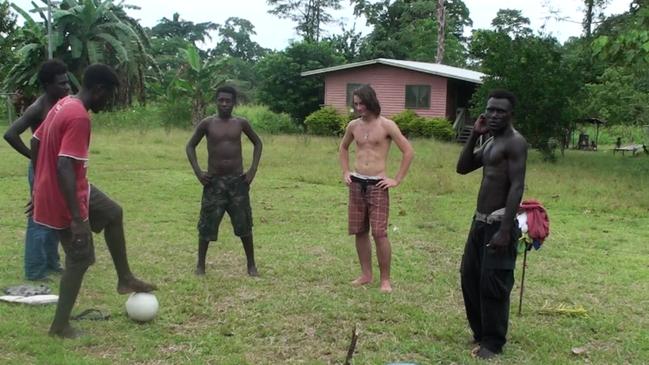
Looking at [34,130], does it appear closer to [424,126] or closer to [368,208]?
[368,208]

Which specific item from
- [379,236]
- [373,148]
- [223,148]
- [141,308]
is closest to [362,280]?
[379,236]

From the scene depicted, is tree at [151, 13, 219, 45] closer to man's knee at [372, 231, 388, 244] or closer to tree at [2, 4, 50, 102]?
tree at [2, 4, 50, 102]

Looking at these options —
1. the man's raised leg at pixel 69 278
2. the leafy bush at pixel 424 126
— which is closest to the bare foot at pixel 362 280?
the man's raised leg at pixel 69 278

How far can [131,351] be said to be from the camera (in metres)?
4.15

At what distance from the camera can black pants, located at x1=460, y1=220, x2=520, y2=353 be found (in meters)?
4.02

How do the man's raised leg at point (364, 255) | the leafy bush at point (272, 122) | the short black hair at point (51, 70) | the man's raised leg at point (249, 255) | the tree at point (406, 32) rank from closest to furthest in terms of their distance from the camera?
the short black hair at point (51, 70) < the man's raised leg at point (364, 255) < the man's raised leg at point (249, 255) < the leafy bush at point (272, 122) < the tree at point (406, 32)

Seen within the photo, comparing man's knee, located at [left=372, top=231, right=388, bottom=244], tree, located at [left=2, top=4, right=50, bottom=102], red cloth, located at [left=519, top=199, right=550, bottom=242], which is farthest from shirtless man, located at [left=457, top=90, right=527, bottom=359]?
tree, located at [left=2, top=4, right=50, bottom=102]

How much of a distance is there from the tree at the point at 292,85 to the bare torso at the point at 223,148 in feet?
90.9

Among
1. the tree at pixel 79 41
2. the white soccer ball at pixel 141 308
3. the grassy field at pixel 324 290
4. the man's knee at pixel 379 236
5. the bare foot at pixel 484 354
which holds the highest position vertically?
the tree at pixel 79 41

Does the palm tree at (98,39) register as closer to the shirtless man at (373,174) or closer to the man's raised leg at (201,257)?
the man's raised leg at (201,257)

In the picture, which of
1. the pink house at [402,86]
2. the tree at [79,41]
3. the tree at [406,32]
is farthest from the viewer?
the tree at [406,32]

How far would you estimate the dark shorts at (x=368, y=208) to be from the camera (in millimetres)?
5609

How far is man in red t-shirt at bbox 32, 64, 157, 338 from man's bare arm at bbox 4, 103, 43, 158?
1.03m

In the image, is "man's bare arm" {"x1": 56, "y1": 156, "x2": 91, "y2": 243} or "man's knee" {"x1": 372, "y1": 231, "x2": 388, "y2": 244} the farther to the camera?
"man's knee" {"x1": 372, "y1": 231, "x2": 388, "y2": 244}
